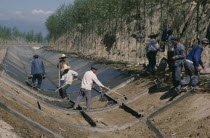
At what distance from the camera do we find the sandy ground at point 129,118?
8008 mm

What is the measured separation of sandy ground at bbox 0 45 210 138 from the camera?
8.01m

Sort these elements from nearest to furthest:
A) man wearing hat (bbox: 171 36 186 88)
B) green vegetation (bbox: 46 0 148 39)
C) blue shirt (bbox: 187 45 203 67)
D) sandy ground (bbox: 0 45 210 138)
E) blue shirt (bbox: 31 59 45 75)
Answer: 1. sandy ground (bbox: 0 45 210 138)
2. blue shirt (bbox: 187 45 203 67)
3. man wearing hat (bbox: 171 36 186 88)
4. blue shirt (bbox: 31 59 45 75)
5. green vegetation (bbox: 46 0 148 39)

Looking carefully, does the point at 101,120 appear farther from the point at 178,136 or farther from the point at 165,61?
the point at 165,61

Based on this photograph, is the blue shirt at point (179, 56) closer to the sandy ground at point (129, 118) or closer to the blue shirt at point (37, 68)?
the sandy ground at point (129, 118)

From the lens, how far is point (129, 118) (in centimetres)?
1184

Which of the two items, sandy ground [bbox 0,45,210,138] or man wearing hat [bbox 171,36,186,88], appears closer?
sandy ground [bbox 0,45,210,138]

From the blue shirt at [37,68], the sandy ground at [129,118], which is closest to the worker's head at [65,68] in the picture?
the blue shirt at [37,68]

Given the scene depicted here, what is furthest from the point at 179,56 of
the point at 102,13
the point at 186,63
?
the point at 102,13

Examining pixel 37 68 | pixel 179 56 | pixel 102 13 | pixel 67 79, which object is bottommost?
pixel 67 79

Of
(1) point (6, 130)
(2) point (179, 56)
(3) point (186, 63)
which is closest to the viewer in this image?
(1) point (6, 130)

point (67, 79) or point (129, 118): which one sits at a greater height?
point (67, 79)

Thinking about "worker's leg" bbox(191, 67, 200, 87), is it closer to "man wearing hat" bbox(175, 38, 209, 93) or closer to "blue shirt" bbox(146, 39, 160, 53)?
"man wearing hat" bbox(175, 38, 209, 93)

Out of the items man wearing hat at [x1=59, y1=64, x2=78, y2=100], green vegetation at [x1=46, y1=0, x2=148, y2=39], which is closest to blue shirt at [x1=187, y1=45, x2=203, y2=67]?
man wearing hat at [x1=59, y1=64, x2=78, y2=100]

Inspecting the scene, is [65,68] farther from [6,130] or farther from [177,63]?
[6,130]
